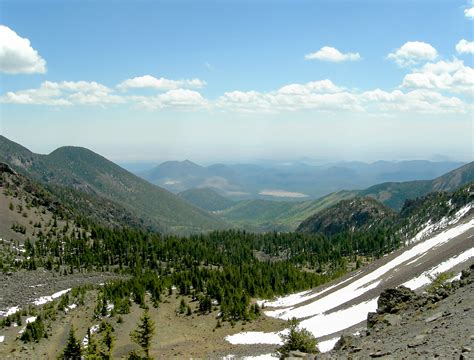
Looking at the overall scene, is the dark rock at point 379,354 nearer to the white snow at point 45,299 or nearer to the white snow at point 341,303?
the white snow at point 341,303

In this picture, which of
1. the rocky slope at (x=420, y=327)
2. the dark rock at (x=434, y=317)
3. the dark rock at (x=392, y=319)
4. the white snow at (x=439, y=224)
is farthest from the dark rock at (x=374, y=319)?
the white snow at (x=439, y=224)

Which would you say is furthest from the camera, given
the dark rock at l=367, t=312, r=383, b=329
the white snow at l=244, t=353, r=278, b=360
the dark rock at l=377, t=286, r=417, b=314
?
the white snow at l=244, t=353, r=278, b=360

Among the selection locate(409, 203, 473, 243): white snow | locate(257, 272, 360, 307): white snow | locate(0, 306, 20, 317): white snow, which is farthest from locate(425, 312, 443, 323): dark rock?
locate(409, 203, 473, 243): white snow

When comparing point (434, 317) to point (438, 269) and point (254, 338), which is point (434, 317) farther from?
point (438, 269)

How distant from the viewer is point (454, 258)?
67750 mm

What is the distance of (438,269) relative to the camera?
66.1 m

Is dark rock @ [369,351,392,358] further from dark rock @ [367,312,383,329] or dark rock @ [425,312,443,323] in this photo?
dark rock @ [367,312,383,329]

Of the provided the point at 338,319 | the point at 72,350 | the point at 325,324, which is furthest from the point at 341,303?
the point at 72,350

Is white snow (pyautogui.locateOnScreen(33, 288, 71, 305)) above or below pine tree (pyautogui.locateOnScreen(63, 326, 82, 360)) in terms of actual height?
below

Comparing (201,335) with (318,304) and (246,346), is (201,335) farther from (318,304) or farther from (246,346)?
(318,304)

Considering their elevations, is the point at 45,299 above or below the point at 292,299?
below

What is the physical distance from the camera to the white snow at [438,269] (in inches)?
2522

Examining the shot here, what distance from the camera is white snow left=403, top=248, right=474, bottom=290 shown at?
64.1 m

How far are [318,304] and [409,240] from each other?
120712 millimetres
